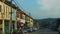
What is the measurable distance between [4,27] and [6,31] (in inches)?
63.7

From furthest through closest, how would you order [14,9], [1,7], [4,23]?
[14,9] → [4,23] → [1,7]

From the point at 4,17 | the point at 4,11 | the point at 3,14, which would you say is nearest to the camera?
the point at 3,14

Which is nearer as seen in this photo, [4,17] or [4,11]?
[4,17]

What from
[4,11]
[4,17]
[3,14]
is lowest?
[4,17]

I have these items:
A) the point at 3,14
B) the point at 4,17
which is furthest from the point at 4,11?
the point at 4,17

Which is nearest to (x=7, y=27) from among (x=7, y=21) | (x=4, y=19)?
(x=7, y=21)

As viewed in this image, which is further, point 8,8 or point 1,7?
point 8,8

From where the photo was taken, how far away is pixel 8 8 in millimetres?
65312

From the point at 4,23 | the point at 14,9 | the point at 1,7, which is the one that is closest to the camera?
the point at 1,7

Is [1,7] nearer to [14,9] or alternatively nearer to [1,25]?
[1,25]

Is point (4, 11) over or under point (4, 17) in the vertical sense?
over

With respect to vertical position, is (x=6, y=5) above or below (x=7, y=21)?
above

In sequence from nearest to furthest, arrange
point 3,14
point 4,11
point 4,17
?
point 3,14 → point 4,17 → point 4,11

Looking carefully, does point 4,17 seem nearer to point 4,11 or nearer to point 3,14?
point 3,14
